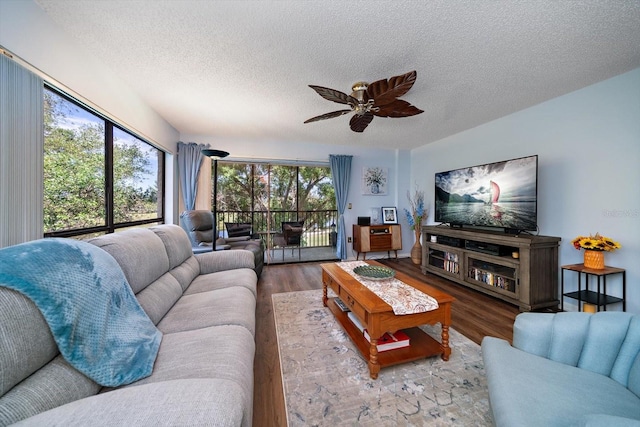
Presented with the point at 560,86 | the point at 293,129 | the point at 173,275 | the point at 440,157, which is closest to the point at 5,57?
the point at 173,275

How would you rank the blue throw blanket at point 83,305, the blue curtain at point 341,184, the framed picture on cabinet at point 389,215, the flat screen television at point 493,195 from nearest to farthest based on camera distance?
the blue throw blanket at point 83,305 < the flat screen television at point 493,195 < the blue curtain at point 341,184 < the framed picture on cabinet at point 389,215

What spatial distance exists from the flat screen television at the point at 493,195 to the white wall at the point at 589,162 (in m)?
0.35

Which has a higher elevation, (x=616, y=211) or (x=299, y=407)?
(x=616, y=211)

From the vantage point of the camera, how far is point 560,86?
2.36 m

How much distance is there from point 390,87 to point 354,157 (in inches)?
117

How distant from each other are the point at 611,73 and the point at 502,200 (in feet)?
4.62

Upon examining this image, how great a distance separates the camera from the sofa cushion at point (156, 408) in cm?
59

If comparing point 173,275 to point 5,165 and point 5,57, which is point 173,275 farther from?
point 5,57

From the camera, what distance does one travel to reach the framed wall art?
4.86 meters

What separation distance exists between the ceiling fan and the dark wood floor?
2.08 metres

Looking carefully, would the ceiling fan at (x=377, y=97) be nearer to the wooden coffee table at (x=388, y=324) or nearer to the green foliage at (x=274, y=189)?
the wooden coffee table at (x=388, y=324)

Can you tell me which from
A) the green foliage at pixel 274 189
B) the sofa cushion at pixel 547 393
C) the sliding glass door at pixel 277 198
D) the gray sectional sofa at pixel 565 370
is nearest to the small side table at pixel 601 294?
the gray sectional sofa at pixel 565 370

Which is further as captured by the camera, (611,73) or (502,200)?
(502,200)

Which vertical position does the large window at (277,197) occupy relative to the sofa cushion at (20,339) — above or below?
above
